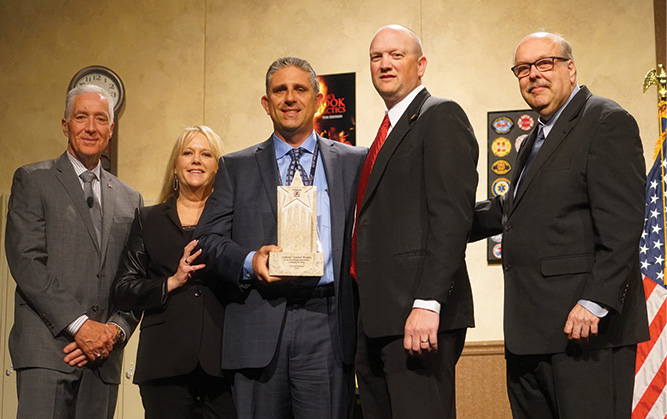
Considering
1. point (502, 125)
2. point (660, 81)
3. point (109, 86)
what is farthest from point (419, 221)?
point (109, 86)

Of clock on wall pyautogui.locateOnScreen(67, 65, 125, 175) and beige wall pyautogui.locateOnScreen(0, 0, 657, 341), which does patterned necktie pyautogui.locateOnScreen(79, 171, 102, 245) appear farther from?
clock on wall pyautogui.locateOnScreen(67, 65, 125, 175)

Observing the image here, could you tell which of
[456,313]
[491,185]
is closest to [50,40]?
[491,185]

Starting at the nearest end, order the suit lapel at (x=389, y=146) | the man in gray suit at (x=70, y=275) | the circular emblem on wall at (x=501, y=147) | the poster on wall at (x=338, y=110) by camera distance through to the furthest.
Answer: the suit lapel at (x=389, y=146)
the man in gray suit at (x=70, y=275)
the circular emblem on wall at (x=501, y=147)
the poster on wall at (x=338, y=110)

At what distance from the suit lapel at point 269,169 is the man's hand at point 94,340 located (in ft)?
3.13

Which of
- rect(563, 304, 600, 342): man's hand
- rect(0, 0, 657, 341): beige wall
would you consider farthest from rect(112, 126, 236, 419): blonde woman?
rect(0, 0, 657, 341): beige wall

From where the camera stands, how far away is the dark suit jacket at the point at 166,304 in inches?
115

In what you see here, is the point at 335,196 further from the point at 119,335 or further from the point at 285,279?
the point at 119,335

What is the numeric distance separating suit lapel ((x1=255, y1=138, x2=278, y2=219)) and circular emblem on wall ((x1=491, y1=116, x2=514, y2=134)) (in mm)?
2926

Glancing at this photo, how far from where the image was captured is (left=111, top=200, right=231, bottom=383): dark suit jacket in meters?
2.92

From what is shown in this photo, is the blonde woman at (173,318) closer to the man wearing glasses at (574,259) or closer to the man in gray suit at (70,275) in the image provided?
the man in gray suit at (70,275)

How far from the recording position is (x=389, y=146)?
2484 millimetres

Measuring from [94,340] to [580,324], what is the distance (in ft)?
A: 6.23

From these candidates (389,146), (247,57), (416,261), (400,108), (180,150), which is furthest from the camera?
(247,57)

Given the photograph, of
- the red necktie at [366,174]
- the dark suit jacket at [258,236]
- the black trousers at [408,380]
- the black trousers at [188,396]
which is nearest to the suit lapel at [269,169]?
the dark suit jacket at [258,236]
